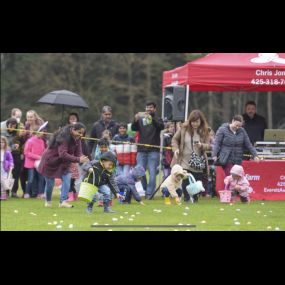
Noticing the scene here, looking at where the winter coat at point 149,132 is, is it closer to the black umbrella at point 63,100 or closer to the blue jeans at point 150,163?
the blue jeans at point 150,163

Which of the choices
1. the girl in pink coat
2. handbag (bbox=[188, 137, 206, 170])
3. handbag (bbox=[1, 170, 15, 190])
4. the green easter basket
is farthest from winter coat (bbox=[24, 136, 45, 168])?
the green easter basket

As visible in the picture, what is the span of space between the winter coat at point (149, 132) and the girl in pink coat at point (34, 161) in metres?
2.12

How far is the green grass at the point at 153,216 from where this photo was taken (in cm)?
1249

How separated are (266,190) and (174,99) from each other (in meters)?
2.75

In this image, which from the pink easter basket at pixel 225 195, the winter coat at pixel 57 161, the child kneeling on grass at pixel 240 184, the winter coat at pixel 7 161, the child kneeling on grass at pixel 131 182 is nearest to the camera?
the winter coat at pixel 57 161

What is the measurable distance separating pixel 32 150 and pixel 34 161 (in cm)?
25

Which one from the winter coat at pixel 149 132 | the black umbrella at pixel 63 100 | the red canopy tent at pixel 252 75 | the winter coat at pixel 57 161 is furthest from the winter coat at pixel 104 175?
the black umbrella at pixel 63 100

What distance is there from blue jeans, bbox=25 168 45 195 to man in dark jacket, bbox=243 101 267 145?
4.94 metres

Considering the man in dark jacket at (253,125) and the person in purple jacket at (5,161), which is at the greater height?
the man in dark jacket at (253,125)

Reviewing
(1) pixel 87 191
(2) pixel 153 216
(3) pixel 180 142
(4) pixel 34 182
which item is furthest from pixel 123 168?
(2) pixel 153 216

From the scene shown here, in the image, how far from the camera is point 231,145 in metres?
17.5

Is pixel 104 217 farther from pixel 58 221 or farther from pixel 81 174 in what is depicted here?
pixel 81 174

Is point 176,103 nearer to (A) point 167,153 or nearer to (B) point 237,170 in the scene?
(A) point 167,153
